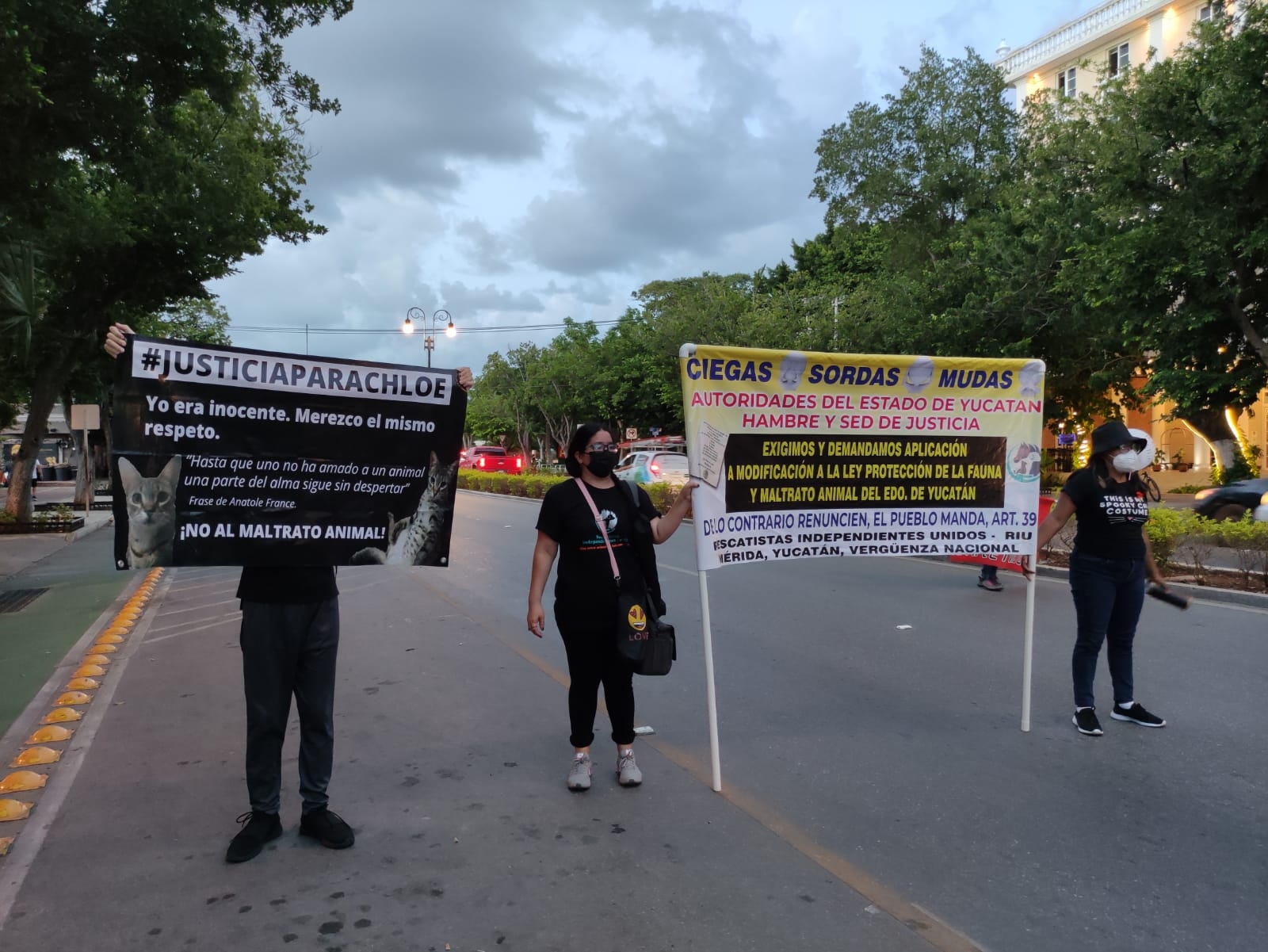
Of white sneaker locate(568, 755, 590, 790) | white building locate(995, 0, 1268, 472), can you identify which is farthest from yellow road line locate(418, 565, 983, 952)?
white building locate(995, 0, 1268, 472)

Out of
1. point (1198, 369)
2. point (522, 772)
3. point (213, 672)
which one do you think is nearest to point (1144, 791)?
point (522, 772)

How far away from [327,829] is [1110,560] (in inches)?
169

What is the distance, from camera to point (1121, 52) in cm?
4250

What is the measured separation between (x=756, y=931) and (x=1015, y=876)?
112 cm

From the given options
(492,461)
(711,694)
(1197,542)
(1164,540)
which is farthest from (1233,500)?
(492,461)

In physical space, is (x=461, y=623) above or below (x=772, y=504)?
below

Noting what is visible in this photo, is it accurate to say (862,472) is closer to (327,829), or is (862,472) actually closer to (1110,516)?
(1110,516)

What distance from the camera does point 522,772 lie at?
4.84 m

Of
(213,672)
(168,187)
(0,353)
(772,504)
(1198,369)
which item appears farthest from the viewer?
(1198,369)

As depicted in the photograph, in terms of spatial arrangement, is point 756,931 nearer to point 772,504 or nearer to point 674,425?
point 772,504

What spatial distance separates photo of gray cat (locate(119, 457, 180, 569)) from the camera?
12.7 feet

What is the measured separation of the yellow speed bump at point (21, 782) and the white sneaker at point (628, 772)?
285 centimetres

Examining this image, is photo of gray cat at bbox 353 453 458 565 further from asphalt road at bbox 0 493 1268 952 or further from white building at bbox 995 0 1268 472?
white building at bbox 995 0 1268 472

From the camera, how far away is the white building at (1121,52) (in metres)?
38.8
